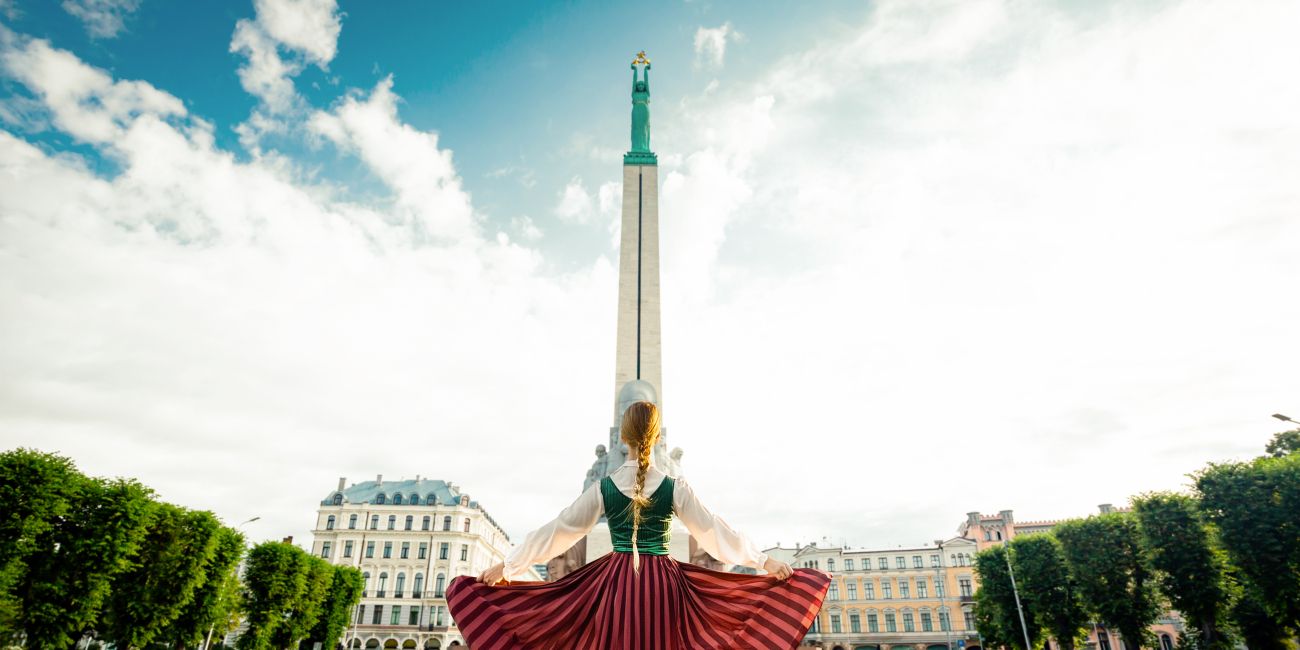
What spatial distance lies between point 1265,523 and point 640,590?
2353cm

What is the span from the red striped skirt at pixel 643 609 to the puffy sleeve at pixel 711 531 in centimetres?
13

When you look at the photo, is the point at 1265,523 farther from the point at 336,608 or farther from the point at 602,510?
the point at 336,608

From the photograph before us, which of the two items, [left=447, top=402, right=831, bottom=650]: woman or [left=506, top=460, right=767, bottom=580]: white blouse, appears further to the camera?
[left=506, top=460, right=767, bottom=580]: white blouse

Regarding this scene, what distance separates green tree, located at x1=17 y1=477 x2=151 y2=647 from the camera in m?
18.6

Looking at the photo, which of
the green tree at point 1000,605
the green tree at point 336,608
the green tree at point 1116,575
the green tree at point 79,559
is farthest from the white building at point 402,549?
the green tree at point 1116,575

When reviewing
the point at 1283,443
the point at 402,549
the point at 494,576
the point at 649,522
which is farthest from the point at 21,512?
the point at 1283,443

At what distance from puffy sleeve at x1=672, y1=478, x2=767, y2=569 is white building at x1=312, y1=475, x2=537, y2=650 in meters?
56.7

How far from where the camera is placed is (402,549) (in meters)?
57.5

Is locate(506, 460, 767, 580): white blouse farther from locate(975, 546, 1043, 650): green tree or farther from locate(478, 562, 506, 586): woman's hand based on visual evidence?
locate(975, 546, 1043, 650): green tree

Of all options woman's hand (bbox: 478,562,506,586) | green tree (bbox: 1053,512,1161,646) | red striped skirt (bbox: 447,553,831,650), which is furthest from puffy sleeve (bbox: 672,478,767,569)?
green tree (bbox: 1053,512,1161,646)

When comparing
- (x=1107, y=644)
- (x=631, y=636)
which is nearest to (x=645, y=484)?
(x=631, y=636)

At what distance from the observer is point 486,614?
4.02 meters

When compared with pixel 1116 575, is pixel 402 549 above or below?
above

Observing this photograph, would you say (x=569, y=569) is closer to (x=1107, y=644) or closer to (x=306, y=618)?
(x=306, y=618)
